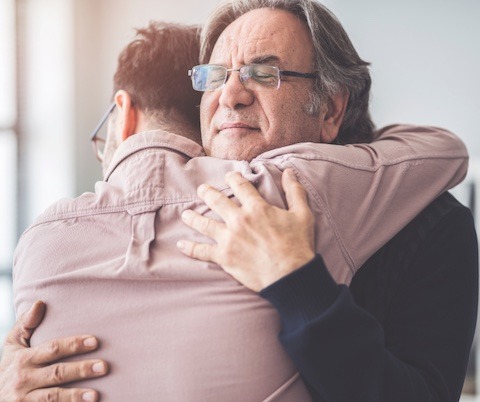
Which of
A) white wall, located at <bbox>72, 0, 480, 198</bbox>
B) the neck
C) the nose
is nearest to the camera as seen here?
the nose

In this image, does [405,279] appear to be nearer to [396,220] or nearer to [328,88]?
[396,220]

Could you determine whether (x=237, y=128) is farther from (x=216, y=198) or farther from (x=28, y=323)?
(x=28, y=323)

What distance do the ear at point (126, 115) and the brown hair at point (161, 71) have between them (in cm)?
2

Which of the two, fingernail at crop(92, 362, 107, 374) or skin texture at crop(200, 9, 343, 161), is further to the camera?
skin texture at crop(200, 9, 343, 161)

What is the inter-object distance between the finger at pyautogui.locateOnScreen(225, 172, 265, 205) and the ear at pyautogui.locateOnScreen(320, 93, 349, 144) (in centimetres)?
53

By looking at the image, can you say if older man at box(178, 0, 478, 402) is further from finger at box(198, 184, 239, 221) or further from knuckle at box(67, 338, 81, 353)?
knuckle at box(67, 338, 81, 353)

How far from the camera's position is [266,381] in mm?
960

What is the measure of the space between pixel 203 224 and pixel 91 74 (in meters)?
3.10

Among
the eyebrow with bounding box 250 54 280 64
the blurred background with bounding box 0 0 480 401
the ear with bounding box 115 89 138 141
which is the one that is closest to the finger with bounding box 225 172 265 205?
the eyebrow with bounding box 250 54 280 64

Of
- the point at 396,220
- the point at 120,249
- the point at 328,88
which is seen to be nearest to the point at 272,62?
the point at 328,88

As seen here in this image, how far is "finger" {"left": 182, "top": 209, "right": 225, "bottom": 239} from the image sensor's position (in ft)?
3.29

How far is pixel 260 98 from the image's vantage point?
4.50 ft

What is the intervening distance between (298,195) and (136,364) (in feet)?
1.28

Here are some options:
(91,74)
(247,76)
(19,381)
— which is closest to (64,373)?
(19,381)
